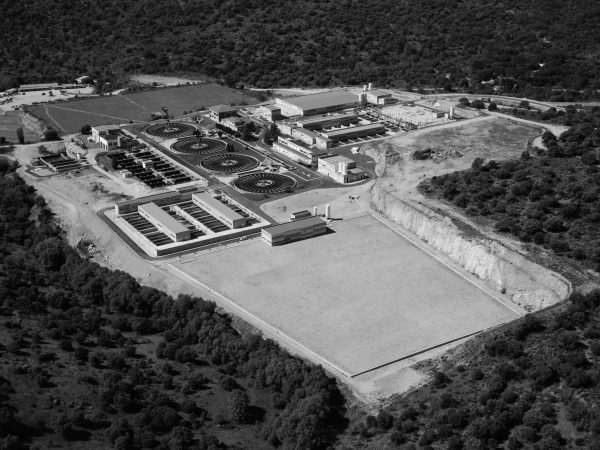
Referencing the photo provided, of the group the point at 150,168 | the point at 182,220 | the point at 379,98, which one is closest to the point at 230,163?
the point at 150,168

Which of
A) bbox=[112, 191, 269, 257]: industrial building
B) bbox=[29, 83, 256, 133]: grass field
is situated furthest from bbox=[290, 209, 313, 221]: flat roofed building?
bbox=[29, 83, 256, 133]: grass field

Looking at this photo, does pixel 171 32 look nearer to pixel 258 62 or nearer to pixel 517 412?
pixel 258 62

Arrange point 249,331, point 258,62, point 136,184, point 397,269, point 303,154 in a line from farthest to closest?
point 258,62 → point 303,154 → point 136,184 → point 397,269 → point 249,331

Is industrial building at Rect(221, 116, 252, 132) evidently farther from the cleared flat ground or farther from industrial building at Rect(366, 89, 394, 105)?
the cleared flat ground

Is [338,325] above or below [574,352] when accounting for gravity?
below

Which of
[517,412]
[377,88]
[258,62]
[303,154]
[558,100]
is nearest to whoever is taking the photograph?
[517,412]

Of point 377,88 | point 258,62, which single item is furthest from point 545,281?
point 258,62
